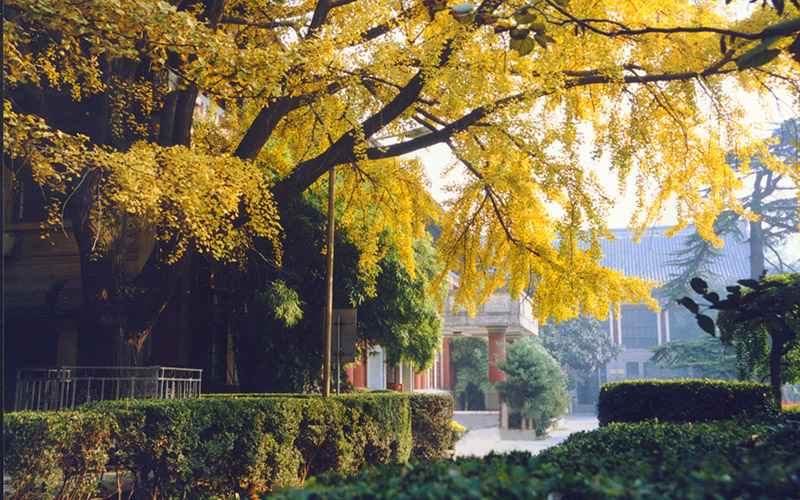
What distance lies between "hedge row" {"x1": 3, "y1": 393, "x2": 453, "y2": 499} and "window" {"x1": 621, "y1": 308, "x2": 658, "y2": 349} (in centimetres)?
4784

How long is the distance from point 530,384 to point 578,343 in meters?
21.7

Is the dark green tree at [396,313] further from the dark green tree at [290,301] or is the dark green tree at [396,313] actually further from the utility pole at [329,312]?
the utility pole at [329,312]

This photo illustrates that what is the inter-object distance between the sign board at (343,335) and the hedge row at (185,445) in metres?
1.65

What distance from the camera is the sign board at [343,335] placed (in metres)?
14.8

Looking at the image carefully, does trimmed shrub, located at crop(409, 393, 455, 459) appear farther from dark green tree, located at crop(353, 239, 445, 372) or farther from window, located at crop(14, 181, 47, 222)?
window, located at crop(14, 181, 47, 222)

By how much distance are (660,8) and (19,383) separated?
1304 cm

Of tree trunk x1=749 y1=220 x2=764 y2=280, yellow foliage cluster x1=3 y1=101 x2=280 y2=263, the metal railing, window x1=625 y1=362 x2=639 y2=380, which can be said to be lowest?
window x1=625 y1=362 x2=639 y2=380

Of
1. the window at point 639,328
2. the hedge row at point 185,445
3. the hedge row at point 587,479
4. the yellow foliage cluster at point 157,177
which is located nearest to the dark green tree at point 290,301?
the hedge row at point 185,445

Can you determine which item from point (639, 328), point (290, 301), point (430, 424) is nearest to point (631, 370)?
point (639, 328)

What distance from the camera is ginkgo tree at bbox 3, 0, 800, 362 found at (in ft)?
34.0

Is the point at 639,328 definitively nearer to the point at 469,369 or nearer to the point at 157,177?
the point at 469,369

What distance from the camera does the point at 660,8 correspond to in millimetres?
12961

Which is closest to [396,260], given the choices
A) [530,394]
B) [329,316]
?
[329,316]

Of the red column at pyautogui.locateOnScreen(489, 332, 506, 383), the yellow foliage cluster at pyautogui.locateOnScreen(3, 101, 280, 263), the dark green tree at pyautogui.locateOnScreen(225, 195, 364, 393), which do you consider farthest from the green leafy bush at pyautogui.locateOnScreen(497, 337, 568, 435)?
the yellow foliage cluster at pyautogui.locateOnScreen(3, 101, 280, 263)
